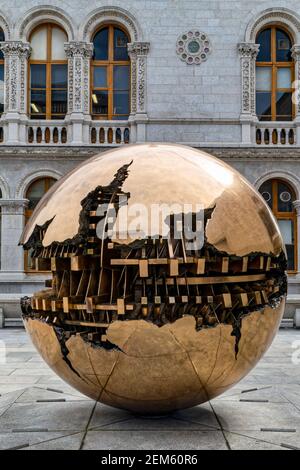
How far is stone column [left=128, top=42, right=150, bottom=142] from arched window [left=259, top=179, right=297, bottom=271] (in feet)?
14.7

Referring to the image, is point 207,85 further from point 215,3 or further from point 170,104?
point 215,3

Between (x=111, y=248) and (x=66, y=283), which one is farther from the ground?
(x=111, y=248)

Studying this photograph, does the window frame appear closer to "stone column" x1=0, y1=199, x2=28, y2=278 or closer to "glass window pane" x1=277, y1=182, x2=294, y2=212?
"glass window pane" x1=277, y1=182, x2=294, y2=212

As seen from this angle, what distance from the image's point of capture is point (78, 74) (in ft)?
56.8

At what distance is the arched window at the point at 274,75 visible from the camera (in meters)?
17.9

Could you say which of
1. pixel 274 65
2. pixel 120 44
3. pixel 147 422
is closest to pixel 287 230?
pixel 274 65

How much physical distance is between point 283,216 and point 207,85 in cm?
503

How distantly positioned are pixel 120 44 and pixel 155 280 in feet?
52.8

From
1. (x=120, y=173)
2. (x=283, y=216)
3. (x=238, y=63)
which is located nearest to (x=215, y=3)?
(x=238, y=63)

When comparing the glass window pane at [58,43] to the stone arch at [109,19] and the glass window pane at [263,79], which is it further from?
the glass window pane at [263,79]

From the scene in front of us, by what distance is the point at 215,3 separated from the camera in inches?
682

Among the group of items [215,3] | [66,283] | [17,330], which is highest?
[215,3]

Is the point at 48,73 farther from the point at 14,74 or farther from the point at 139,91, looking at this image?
the point at 139,91

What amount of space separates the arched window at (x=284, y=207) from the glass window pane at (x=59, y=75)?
7690 millimetres
